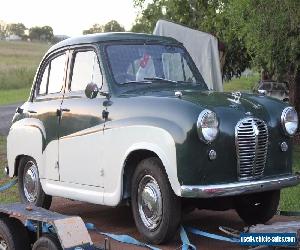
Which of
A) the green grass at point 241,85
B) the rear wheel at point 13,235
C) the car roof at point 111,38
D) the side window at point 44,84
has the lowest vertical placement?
the green grass at point 241,85

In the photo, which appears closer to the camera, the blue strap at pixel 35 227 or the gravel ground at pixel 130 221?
the blue strap at pixel 35 227

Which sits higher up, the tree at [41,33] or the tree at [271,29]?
the tree at [271,29]

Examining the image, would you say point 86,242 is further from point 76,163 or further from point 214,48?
point 214,48

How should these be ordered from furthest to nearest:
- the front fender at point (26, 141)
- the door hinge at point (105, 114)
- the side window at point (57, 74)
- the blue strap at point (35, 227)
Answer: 1. the side window at point (57, 74)
2. the front fender at point (26, 141)
3. the door hinge at point (105, 114)
4. the blue strap at point (35, 227)

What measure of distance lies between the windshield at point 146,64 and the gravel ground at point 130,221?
1373 millimetres

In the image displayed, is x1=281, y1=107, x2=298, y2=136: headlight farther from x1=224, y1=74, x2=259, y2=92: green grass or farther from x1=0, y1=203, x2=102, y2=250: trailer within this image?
x1=224, y1=74, x2=259, y2=92: green grass

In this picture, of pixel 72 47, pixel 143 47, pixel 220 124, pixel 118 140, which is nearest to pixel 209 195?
pixel 220 124

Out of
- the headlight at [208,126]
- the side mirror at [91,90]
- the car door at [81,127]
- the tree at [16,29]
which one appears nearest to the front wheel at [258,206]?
the headlight at [208,126]

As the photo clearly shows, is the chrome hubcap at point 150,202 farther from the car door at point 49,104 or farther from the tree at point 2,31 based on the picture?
the tree at point 2,31

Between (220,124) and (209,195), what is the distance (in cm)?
58

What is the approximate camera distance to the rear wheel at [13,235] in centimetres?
538

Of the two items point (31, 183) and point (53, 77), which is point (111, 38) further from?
point (31, 183)

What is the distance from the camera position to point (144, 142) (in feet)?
18.2

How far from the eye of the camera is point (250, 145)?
17.9 feet
